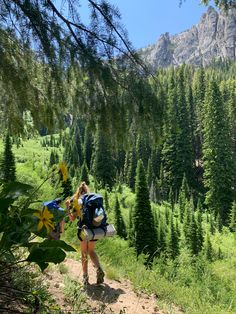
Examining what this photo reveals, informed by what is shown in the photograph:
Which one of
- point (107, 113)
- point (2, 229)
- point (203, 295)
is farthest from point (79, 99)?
point (203, 295)

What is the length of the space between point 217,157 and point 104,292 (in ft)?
166

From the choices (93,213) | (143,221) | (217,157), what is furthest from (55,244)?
(217,157)

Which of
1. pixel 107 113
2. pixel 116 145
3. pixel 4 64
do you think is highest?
pixel 4 64

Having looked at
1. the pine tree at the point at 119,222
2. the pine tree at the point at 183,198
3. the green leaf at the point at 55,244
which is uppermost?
the green leaf at the point at 55,244

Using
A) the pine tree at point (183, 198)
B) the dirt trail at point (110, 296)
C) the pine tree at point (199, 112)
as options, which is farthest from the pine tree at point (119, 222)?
the pine tree at point (199, 112)

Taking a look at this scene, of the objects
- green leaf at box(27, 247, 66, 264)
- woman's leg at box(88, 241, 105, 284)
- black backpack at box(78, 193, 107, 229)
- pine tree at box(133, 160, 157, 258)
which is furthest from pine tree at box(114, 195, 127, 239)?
green leaf at box(27, 247, 66, 264)

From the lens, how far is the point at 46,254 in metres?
2.46

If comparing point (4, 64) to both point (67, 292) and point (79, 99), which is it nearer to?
point (79, 99)

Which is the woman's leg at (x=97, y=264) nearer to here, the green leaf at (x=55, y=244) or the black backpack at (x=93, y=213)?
the black backpack at (x=93, y=213)

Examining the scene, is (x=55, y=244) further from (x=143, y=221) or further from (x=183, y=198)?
(x=183, y=198)

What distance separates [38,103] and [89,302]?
7.55ft

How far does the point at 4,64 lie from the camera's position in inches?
134

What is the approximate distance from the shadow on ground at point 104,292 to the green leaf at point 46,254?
2408 millimetres

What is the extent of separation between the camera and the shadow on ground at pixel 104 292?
4859 millimetres
